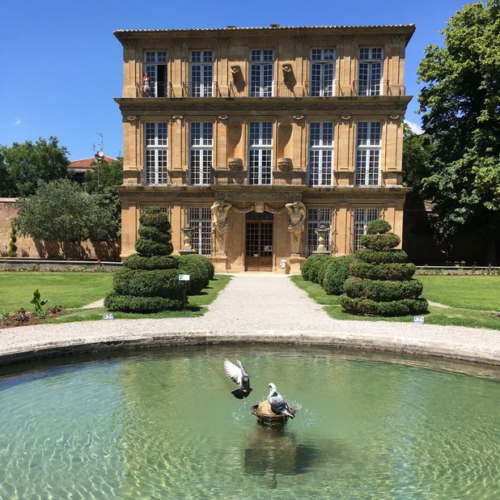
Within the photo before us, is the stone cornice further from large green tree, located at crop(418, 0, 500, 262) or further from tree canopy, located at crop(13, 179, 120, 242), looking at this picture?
tree canopy, located at crop(13, 179, 120, 242)

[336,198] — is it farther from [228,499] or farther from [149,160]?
[228,499]

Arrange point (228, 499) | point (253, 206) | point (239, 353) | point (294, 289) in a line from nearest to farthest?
point (228, 499) < point (239, 353) < point (294, 289) < point (253, 206)

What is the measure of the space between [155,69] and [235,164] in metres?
8.12

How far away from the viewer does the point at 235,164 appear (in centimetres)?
2659

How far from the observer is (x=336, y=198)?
89.2ft

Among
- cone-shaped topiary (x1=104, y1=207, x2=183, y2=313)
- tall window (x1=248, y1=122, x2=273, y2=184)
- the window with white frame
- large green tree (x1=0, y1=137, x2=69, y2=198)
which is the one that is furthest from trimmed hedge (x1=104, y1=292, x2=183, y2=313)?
large green tree (x1=0, y1=137, x2=69, y2=198)

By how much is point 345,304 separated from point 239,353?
15.4 ft

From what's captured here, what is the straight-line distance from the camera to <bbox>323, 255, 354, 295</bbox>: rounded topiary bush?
16.0 metres

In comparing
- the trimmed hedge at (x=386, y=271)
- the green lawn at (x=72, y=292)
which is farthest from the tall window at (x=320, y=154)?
the trimmed hedge at (x=386, y=271)

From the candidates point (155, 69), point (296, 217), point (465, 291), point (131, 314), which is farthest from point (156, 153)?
point (465, 291)

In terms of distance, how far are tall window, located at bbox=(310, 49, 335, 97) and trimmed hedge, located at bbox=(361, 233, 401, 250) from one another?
672 inches

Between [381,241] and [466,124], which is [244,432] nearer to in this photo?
[381,241]

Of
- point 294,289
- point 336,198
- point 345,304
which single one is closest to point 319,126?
point 336,198

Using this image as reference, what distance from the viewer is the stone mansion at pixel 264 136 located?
26781mm
